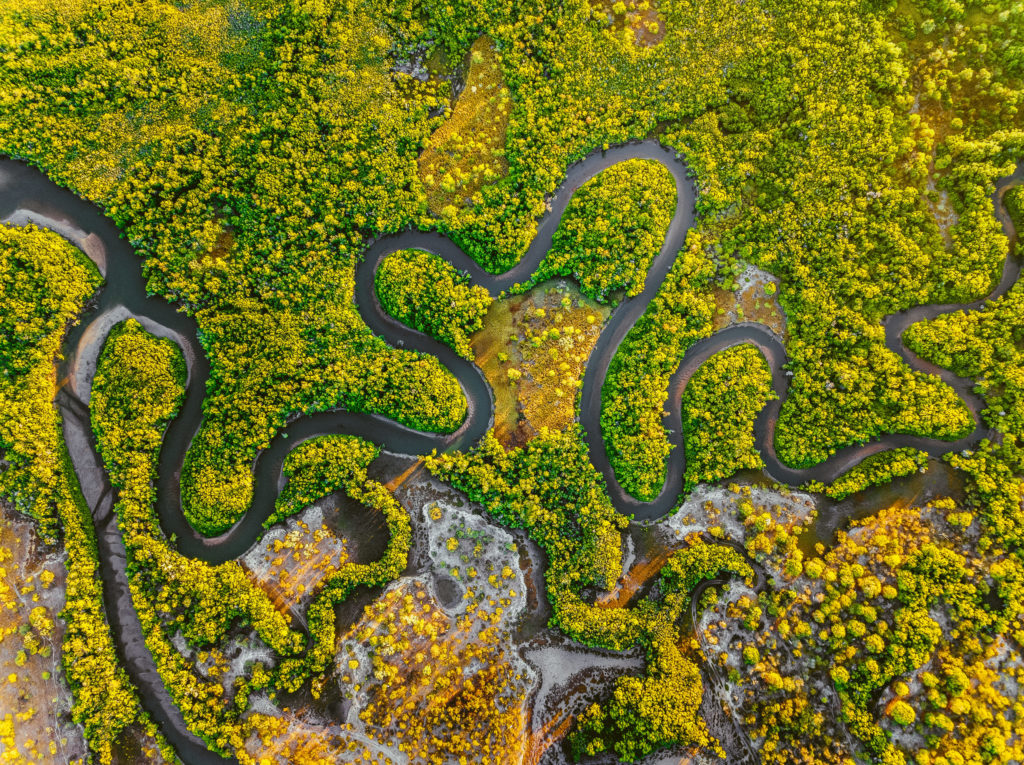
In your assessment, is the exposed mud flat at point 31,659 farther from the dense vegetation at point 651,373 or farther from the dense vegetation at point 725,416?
the dense vegetation at point 725,416

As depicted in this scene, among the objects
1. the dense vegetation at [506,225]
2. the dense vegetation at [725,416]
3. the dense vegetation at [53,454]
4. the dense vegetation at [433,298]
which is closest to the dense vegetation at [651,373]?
the dense vegetation at [506,225]

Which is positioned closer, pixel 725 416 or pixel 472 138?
pixel 725 416

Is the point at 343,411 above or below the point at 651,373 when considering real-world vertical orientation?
below

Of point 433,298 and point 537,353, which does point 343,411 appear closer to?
point 433,298

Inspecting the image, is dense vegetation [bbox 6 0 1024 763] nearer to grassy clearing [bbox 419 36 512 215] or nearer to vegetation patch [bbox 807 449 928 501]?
grassy clearing [bbox 419 36 512 215]

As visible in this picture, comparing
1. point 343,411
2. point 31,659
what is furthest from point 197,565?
point 343,411

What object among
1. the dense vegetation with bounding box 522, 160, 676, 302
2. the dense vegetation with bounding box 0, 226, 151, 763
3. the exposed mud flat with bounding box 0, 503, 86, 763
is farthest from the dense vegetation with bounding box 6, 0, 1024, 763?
the exposed mud flat with bounding box 0, 503, 86, 763

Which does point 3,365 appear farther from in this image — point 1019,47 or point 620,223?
point 1019,47
